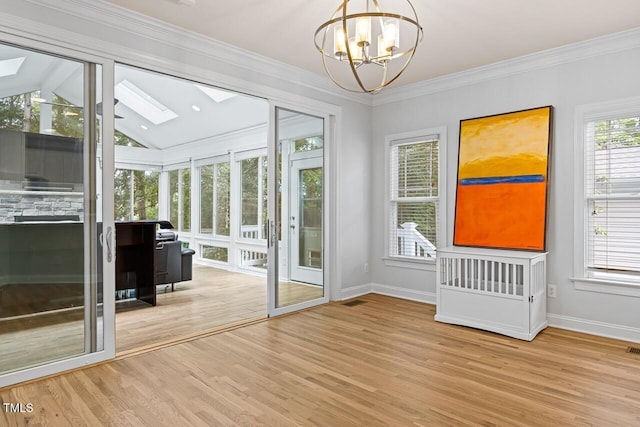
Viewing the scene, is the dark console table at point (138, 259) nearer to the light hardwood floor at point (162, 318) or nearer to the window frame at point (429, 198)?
the light hardwood floor at point (162, 318)

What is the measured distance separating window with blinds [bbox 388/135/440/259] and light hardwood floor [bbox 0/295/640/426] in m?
1.50

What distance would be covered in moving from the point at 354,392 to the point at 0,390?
227 cm

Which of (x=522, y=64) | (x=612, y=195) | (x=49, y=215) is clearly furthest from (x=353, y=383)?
(x=522, y=64)

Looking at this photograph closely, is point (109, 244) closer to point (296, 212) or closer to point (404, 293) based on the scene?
point (296, 212)

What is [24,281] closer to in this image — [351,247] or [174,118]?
[351,247]

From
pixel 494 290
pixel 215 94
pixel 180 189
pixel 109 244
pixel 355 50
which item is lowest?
pixel 494 290

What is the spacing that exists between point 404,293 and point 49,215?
3926 millimetres

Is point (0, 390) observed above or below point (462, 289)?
below

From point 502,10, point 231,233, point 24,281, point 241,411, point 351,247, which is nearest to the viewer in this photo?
point 241,411

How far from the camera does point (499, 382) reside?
105 inches

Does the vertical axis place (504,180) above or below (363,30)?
below

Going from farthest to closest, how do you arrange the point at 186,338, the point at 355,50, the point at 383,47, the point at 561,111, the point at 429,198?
1. the point at 429,198
2. the point at 561,111
3. the point at 186,338
4. the point at 355,50
5. the point at 383,47

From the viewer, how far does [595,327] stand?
12.1ft

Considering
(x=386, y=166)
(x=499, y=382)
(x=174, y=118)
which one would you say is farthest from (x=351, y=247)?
(x=174, y=118)
